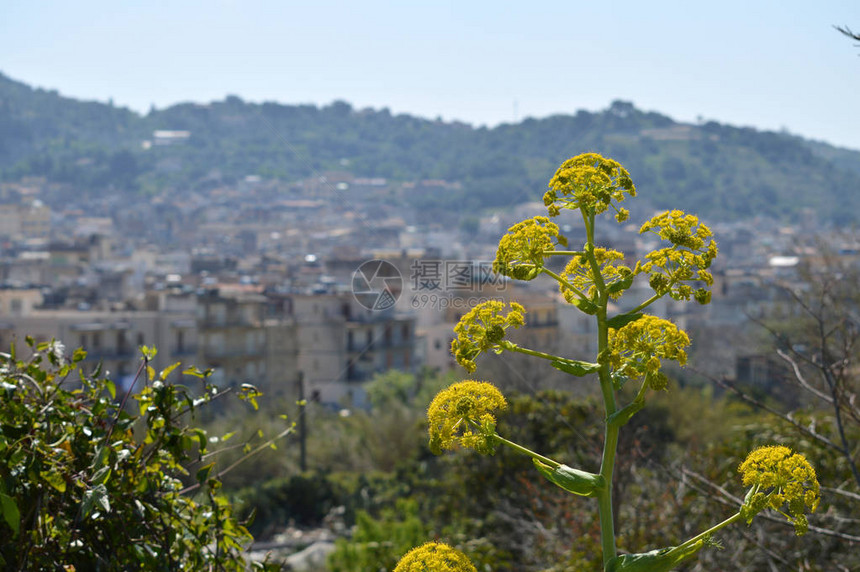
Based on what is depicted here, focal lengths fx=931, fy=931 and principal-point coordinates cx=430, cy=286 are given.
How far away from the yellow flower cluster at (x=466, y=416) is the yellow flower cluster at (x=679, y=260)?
28 centimetres

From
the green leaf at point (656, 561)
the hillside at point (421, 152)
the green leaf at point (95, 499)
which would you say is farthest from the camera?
the hillside at point (421, 152)

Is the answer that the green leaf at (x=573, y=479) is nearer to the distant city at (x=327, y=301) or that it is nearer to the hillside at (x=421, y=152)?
the distant city at (x=327, y=301)

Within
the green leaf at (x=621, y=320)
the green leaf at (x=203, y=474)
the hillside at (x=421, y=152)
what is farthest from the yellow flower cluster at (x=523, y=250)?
the hillside at (x=421, y=152)

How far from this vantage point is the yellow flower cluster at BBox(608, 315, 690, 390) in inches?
50.5

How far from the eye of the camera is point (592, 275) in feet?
4.53

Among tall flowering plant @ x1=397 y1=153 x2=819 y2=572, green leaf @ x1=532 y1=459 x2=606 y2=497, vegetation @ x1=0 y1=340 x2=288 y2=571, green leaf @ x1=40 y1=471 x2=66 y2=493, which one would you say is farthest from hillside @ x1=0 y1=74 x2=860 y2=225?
green leaf @ x1=532 y1=459 x2=606 y2=497

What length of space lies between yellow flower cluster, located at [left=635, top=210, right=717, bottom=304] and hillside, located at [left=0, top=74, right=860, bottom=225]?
61.4 m

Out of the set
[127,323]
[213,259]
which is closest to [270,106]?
[213,259]

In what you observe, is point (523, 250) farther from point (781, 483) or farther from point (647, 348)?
point (781, 483)

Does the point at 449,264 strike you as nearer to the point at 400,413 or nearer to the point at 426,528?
the point at 426,528

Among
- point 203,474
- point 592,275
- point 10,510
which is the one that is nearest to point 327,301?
point 203,474

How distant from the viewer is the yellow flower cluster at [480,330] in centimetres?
133

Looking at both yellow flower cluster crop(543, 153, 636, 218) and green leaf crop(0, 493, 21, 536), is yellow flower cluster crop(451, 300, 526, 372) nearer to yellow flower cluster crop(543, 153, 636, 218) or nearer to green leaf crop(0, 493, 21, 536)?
yellow flower cluster crop(543, 153, 636, 218)

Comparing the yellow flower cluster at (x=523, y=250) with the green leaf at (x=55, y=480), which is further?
the green leaf at (x=55, y=480)
